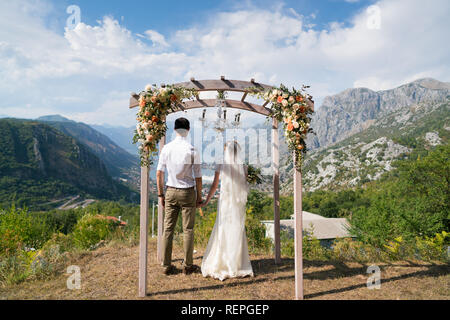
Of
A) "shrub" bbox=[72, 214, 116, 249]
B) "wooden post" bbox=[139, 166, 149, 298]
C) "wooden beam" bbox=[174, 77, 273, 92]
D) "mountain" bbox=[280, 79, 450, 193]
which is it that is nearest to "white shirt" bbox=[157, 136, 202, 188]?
"wooden post" bbox=[139, 166, 149, 298]

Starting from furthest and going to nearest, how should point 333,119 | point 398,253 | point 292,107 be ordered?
point 333,119 → point 398,253 → point 292,107

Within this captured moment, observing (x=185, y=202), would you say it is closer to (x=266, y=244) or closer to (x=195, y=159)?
(x=195, y=159)

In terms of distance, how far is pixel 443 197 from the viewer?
12.5 m

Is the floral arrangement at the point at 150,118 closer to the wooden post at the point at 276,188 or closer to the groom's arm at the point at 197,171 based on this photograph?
the groom's arm at the point at 197,171

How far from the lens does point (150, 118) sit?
3.65 meters

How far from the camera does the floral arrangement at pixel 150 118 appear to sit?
3.59 meters

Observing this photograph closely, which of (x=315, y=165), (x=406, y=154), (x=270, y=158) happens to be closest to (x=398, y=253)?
(x=270, y=158)

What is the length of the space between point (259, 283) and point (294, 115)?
246 cm

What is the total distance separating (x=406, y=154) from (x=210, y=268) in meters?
75.4

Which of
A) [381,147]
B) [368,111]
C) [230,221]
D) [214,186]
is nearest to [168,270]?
[230,221]

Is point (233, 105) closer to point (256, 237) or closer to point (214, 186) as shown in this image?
point (214, 186)

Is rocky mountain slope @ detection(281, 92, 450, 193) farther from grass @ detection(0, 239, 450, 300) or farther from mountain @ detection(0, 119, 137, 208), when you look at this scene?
mountain @ detection(0, 119, 137, 208)

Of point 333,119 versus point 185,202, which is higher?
point 333,119
